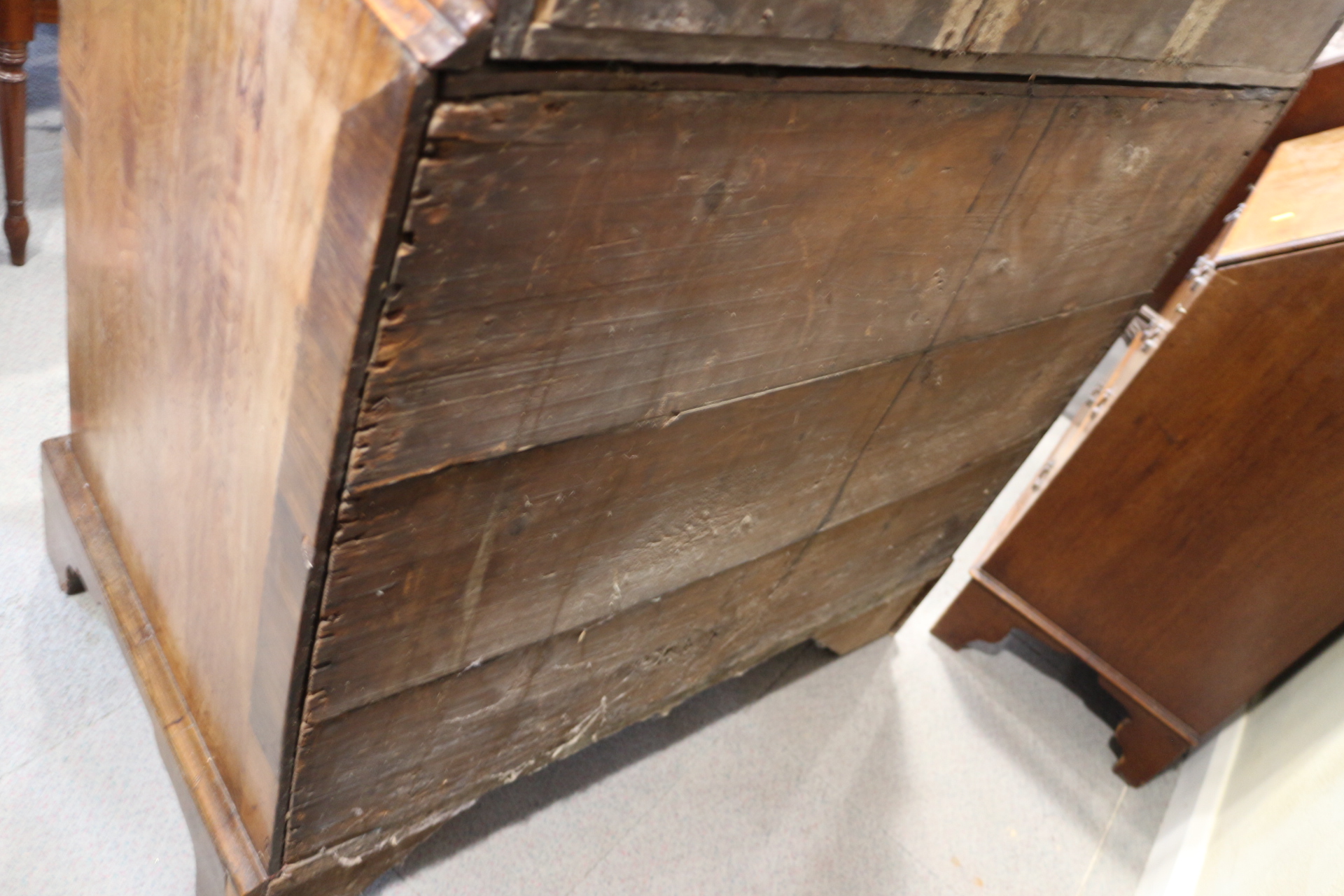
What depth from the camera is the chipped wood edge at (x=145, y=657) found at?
86 centimetres

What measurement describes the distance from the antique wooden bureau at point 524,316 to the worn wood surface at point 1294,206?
24cm

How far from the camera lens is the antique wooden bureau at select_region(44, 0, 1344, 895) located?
48 centimetres

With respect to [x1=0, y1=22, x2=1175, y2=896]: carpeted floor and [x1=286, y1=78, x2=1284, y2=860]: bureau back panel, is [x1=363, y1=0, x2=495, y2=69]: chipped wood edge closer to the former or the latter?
[x1=286, y1=78, x2=1284, y2=860]: bureau back panel

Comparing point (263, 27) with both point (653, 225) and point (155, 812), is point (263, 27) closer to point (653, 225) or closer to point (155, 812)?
point (653, 225)

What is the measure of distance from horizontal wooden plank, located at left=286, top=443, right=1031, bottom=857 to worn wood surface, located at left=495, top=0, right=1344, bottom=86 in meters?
0.56

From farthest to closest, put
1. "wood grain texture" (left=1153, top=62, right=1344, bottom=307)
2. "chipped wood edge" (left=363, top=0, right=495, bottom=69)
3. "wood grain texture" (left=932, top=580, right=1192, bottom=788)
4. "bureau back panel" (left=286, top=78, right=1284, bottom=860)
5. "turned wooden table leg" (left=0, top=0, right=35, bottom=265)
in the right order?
"wood grain texture" (left=1153, top=62, right=1344, bottom=307) → "wood grain texture" (left=932, top=580, right=1192, bottom=788) → "turned wooden table leg" (left=0, top=0, right=35, bottom=265) → "bureau back panel" (left=286, top=78, right=1284, bottom=860) → "chipped wood edge" (left=363, top=0, right=495, bottom=69)

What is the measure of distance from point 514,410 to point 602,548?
9.6 inches

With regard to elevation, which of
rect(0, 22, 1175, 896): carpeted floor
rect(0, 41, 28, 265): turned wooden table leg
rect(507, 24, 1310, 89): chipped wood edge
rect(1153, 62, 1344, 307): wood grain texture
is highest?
rect(1153, 62, 1344, 307): wood grain texture

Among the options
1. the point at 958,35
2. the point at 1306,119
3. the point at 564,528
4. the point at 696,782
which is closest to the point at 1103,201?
the point at 958,35

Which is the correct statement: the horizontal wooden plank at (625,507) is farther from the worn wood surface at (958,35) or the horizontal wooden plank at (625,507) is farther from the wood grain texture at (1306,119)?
the wood grain texture at (1306,119)

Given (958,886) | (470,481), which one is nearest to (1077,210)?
(470,481)

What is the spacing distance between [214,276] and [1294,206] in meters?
1.49

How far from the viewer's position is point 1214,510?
4.62 feet

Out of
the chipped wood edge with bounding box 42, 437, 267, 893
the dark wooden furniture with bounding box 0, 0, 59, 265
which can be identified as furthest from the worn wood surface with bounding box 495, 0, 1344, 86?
the dark wooden furniture with bounding box 0, 0, 59, 265
